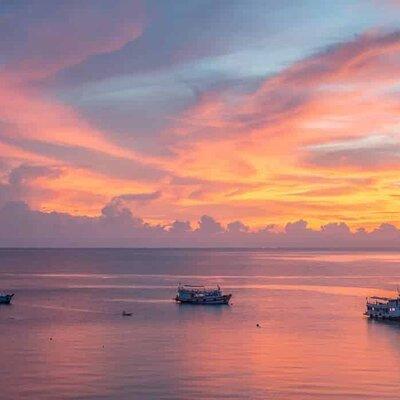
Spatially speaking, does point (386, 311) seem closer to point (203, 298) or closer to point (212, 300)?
point (212, 300)

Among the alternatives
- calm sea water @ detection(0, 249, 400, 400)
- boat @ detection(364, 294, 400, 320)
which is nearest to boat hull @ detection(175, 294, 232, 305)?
calm sea water @ detection(0, 249, 400, 400)

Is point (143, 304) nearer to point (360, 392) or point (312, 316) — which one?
point (312, 316)

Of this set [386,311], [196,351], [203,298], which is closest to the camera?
[196,351]

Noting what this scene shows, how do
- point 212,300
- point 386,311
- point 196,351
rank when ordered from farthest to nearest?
point 212,300 → point 386,311 → point 196,351

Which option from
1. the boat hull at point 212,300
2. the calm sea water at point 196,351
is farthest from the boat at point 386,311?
the boat hull at point 212,300

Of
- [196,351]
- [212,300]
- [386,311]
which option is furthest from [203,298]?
[196,351]

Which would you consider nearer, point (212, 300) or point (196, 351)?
point (196, 351)

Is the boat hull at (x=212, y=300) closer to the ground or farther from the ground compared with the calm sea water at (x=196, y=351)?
farther from the ground

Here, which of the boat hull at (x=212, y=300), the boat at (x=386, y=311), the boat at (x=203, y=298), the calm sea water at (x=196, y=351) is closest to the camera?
the calm sea water at (x=196, y=351)

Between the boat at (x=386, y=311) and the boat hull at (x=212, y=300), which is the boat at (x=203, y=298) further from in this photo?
the boat at (x=386, y=311)

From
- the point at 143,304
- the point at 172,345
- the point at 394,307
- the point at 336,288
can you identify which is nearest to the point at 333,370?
the point at 172,345

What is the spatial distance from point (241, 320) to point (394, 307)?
23489mm

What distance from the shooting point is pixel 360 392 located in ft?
185

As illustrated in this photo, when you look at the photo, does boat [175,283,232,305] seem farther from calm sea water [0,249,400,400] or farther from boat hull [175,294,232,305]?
calm sea water [0,249,400,400]
